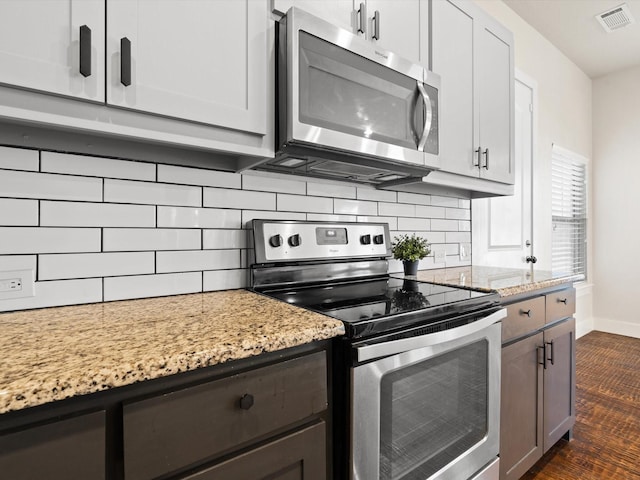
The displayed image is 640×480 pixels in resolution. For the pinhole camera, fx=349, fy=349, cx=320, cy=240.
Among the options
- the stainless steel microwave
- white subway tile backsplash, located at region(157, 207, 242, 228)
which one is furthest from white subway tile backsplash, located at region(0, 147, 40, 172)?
the stainless steel microwave

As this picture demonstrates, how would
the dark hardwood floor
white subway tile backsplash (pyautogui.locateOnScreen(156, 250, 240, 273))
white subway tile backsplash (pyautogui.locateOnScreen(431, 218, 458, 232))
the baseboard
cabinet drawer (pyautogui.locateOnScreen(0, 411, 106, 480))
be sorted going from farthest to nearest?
the baseboard < white subway tile backsplash (pyautogui.locateOnScreen(431, 218, 458, 232)) < the dark hardwood floor < white subway tile backsplash (pyautogui.locateOnScreen(156, 250, 240, 273)) < cabinet drawer (pyautogui.locateOnScreen(0, 411, 106, 480))

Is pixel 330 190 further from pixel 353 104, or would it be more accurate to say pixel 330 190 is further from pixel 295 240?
pixel 353 104

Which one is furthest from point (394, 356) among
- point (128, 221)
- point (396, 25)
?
point (396, 25)

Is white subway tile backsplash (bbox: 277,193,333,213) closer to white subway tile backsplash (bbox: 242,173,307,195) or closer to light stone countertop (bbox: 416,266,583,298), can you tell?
white subway tile backsplash (bbox: 242,173,307,195)

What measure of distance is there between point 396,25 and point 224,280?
130 cm

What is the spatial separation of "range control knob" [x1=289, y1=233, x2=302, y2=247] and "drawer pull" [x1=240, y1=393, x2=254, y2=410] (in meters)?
0.78

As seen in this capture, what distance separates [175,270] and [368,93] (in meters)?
0.99

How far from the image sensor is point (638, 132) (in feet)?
12.8

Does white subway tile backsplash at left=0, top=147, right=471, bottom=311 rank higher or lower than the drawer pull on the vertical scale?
higher

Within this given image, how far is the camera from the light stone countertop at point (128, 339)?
56 cm

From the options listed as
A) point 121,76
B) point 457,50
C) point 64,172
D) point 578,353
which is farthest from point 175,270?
point 578,353

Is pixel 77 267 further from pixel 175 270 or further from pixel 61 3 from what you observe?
pixel 61 3

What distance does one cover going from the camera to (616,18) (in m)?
3.01

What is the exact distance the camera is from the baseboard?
391cm
